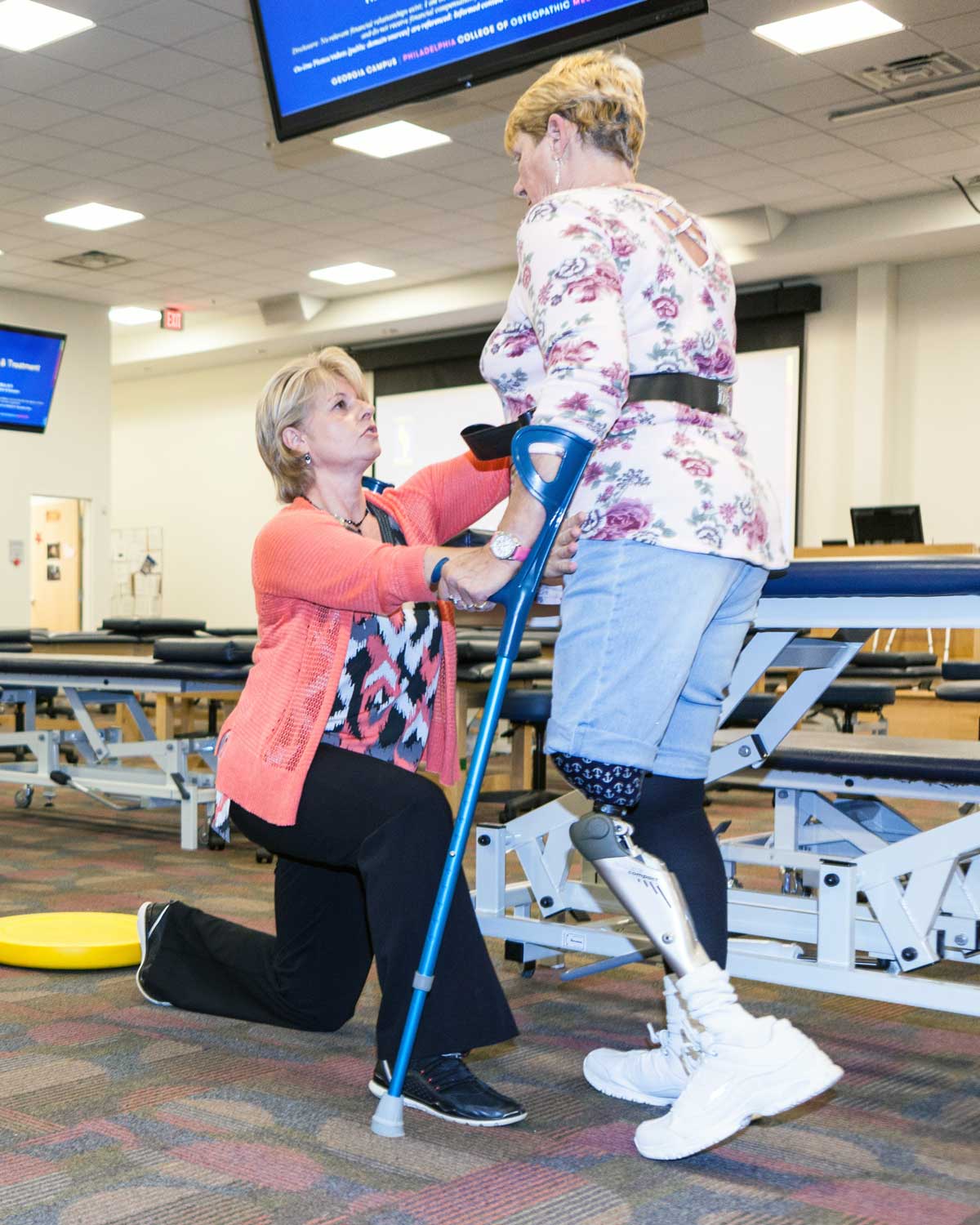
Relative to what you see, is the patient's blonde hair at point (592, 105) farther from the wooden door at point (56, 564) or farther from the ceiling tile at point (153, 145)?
the wooden door at point (56, 564)

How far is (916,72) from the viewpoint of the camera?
6539 millimetres

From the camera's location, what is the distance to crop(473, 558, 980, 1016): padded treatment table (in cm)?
183

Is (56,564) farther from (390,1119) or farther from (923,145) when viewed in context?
(390,1119)

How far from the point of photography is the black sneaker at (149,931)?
2.26 metres

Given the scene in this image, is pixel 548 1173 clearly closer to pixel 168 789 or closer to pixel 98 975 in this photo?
pixel 98 975

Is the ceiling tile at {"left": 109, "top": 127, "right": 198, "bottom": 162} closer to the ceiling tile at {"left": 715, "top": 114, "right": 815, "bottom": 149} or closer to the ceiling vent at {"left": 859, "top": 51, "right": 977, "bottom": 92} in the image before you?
the ceiling tile at {"left": 715, "top": 114, "right": 815, "bottom": 149}

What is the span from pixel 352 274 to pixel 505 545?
9539mm

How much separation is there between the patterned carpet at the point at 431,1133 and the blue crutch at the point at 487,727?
3.6 inches

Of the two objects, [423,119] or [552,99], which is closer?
[552,99]

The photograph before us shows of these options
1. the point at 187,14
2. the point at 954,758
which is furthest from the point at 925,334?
the point at 954,758

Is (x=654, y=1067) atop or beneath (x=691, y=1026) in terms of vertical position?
beneath

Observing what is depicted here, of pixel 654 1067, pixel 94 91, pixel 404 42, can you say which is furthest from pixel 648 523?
pixel 94 91

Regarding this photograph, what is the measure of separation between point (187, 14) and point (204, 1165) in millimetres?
5500

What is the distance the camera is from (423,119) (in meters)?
7.11
